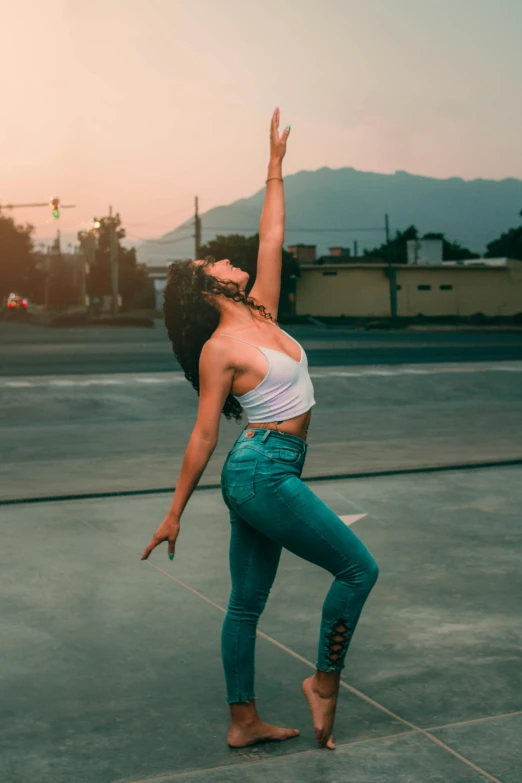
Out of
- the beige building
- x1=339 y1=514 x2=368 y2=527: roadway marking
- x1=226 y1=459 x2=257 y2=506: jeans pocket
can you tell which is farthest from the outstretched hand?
the beige building

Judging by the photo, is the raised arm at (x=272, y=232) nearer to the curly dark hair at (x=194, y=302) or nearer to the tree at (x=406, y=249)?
the curly dark hair at (x=194, y=302)

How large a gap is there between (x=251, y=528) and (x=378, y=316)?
77700 mm

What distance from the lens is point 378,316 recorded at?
265 ft

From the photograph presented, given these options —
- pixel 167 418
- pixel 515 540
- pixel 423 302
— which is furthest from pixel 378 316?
pixel 515 540

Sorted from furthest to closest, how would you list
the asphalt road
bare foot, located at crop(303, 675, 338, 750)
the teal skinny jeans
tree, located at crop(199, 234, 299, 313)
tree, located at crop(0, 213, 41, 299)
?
1. tree, located at crop(0, 213, 41, 299)
2. tree, located at crop(199, 234, 299, 313)
3. the asphalt road
4. bare foot, located at crop(303, 675, 338, 750)
5. the teal skinny jeans

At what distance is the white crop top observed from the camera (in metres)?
3.56

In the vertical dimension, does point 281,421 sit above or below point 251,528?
above

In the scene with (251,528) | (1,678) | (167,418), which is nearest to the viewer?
(251,528)

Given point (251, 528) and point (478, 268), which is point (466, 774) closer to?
point (251, 528)

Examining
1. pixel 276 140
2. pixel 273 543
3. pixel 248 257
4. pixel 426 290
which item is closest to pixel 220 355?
pixel 273 543

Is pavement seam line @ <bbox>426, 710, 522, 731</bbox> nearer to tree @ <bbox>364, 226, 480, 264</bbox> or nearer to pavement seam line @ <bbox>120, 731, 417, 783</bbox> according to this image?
pavement seam line @ <bbox>120, 731, 417, 783</bbox>

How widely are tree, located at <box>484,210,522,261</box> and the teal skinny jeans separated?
98497 millimetres

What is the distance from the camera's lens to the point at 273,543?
374cm

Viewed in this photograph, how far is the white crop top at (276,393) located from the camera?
3562mm
